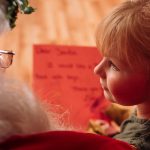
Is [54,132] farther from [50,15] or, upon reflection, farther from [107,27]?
[50,15]

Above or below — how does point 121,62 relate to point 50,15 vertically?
above

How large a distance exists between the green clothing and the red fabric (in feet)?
0.54

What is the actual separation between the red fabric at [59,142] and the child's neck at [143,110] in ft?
0.61

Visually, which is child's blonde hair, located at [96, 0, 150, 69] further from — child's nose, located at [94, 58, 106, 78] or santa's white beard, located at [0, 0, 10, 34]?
santa's white beard, located at [0, 0, 10, 34]

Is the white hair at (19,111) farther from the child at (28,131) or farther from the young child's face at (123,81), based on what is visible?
the young child's face at (123,81)

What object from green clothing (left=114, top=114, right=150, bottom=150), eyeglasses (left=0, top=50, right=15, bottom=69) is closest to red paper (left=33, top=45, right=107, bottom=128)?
green clothing (left=114, top=114, right=150, bottom=150)

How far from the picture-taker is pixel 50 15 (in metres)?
1.80

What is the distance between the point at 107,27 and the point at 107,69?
2.2 inches

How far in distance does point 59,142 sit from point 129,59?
19 cm

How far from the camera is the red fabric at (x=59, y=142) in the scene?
0.43 metres

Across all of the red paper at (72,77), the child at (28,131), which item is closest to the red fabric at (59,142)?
the child at (28,131)

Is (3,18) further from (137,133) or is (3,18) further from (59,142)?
(137,133)

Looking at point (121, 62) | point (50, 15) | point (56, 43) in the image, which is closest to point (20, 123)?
point (121, 62)

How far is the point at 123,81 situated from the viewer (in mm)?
589
